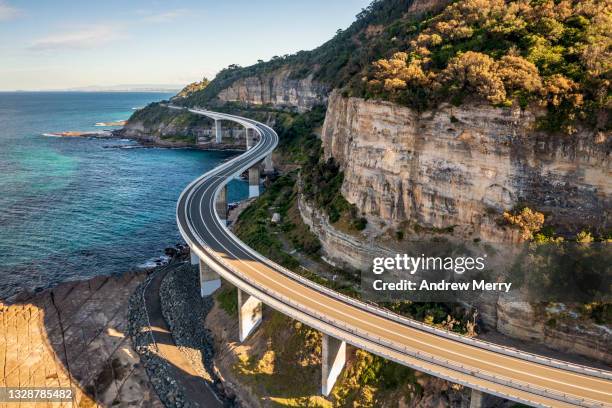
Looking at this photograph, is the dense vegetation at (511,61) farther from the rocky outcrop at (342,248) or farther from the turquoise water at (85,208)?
the turquoise water at (85,208)

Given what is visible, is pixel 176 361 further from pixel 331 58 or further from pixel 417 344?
pixel 331 58

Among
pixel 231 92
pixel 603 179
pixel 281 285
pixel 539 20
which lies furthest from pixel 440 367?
pixel 231 92

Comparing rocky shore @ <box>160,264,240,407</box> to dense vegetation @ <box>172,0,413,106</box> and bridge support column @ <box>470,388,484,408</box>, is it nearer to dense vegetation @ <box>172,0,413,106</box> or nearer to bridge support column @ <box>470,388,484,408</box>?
bridge support column @ <box>470,388,484,408</box>

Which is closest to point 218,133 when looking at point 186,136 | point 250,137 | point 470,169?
point 186,136

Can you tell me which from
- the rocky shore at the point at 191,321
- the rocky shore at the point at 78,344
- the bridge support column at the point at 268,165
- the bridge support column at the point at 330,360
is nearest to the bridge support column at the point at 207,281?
the rocky shore at the point at 191,321

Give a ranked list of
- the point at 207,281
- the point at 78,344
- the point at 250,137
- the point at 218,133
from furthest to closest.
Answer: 1. the point at 218,133
2. the point at 250,137
3. the point at 207,281
4. the point at 78,344

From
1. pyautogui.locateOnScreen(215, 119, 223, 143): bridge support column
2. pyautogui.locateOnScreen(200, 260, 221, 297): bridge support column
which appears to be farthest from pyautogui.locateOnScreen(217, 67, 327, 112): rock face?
pyautogui.locateOnScreen(200, 260, 221, 297): bridge support column
